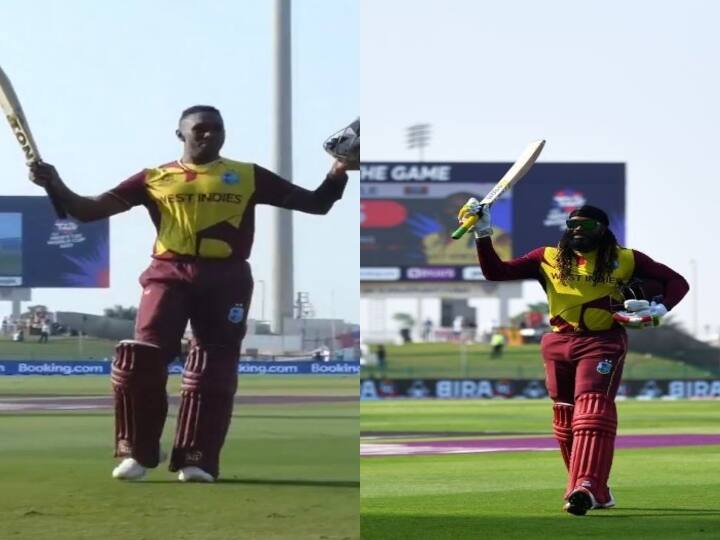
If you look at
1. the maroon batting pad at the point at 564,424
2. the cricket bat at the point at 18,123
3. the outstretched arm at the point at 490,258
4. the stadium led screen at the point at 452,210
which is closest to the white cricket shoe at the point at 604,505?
the maroon batting pad at the point at 564,424

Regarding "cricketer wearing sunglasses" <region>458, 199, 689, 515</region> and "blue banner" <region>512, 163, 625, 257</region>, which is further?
"blue banner" <region>512, 163, 625, 257</region>

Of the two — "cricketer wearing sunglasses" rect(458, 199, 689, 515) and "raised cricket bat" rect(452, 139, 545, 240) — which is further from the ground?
"raised cricket bat" rect(452, 139, 545, 240)

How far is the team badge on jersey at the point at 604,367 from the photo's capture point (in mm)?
8852

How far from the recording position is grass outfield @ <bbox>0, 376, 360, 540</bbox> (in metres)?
6.12

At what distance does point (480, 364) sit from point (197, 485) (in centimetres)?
4428

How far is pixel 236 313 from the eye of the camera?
20.7 feet

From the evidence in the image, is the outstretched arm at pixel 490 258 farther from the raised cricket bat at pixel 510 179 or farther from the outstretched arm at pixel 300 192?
the outstretched arm at pixel 300 192

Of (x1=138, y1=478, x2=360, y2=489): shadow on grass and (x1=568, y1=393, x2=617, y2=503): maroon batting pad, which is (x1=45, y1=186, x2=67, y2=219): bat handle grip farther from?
(x1=568, y1=393, x2=617, y2=503): maroon batting pad

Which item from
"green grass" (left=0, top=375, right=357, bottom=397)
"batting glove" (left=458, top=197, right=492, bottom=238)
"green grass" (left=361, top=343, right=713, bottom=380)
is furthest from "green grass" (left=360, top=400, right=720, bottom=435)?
"green grass" (left=361, top=343, right=713, bottom=380)

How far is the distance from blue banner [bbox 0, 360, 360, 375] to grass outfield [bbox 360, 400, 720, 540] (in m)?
1.46

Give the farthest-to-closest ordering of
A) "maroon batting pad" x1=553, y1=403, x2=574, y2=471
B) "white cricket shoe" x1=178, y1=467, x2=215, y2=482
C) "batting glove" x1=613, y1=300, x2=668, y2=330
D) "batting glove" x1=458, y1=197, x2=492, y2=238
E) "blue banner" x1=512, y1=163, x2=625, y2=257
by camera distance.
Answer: "blue banner" x1=512, y1=163, x2=625, y2=257
"maroon batting pad" x1=553, y1=403, x2=574, y2=471
"batting glove" x1=613, y1=300, x2=668, y2=330
"batting glove" x1=458, y1=197, x2=492, y2=238
"white cricket shoe" x1=178, y1=467, x2=215, y2=482

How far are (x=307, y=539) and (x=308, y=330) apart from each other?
29.1 inches

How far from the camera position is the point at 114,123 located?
6336mm

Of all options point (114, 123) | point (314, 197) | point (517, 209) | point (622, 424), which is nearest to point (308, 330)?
point (314, 197)
